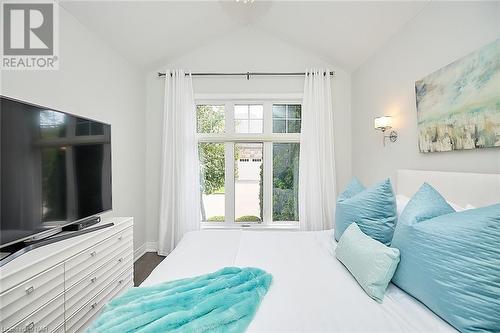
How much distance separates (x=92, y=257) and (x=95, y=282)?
0.18m

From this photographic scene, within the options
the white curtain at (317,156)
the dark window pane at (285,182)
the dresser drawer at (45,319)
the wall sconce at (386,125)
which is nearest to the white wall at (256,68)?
the white curtain at (317,156)

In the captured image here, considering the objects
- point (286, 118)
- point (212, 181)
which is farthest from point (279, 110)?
point (212, 181)

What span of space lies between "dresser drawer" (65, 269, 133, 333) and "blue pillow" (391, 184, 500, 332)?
1.82m

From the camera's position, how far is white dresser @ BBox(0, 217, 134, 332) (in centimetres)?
104

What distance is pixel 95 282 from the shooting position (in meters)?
1.57

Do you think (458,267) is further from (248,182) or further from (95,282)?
(248,182)

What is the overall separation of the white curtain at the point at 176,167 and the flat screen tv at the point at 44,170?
122 cm

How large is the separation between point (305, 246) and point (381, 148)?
5.22 ft

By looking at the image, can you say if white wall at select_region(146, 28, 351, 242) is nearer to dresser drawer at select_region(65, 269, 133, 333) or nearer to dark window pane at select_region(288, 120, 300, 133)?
dark window pane at select_region(288, 120, 300, 133)

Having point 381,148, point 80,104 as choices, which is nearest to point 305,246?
point 381,148

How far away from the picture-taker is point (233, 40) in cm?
324

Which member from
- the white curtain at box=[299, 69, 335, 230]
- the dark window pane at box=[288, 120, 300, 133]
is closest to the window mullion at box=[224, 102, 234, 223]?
the dark window pane at box=[288, 120, 300, 133]

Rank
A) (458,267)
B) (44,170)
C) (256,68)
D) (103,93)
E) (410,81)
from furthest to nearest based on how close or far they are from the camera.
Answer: (256,68) → (103,93) → (410,81) → (44,170) → (458,267)

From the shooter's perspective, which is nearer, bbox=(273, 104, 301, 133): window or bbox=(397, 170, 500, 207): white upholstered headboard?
bbox=(397, 170, 500, 207): white upholstered headboard
